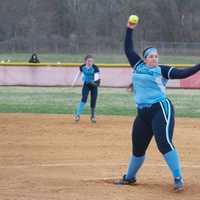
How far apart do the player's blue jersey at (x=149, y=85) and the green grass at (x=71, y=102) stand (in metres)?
10.5

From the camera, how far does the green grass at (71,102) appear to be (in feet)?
63.8

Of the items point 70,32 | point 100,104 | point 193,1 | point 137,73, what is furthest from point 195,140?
point 193,1

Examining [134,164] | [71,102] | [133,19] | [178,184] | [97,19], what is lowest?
[71,102]

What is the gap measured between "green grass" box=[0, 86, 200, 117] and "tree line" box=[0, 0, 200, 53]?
29.6m

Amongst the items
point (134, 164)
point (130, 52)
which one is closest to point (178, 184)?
point (134, 164)

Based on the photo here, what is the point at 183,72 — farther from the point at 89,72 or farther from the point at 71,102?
the point at 71,102

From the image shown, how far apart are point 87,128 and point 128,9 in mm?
49036

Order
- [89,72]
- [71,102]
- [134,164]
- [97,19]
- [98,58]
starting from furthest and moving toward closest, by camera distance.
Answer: [97,19] → [98,58] → [71,102] → [89,72] → [134,164]

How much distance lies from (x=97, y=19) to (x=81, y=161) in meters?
52.7

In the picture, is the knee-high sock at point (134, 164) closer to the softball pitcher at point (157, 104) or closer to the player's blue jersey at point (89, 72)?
the softball pitcher at point (157, 104)

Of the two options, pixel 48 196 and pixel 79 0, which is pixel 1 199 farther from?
pixel 79 0

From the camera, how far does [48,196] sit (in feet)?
24.5

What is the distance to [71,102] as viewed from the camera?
74.2 feet

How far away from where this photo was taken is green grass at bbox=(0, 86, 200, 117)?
19.5m
